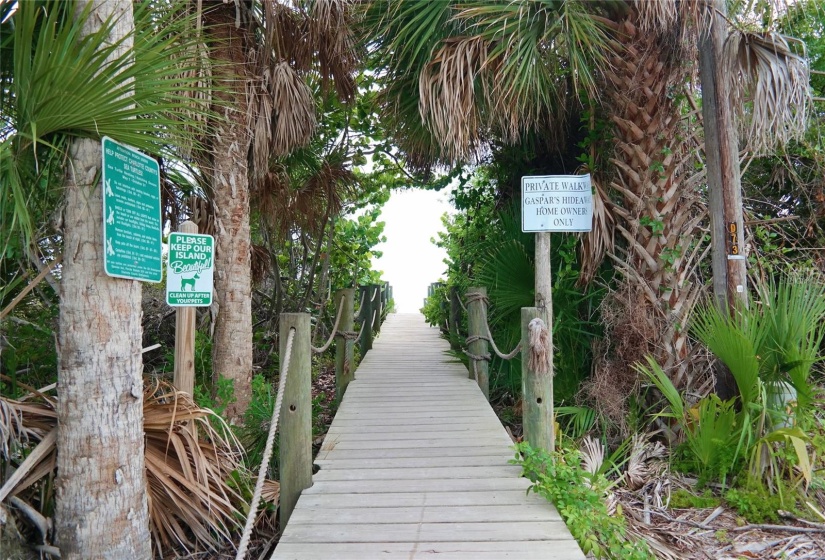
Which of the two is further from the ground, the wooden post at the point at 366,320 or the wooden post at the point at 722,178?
the wooden post at the point at 722,178

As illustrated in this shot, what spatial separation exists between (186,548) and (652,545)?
3.06 meters

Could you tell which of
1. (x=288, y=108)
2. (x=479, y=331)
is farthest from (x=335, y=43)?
(x=479, y=331)

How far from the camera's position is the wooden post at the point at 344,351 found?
6.30 metres

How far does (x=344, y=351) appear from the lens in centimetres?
633

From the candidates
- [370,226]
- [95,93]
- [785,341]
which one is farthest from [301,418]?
[370,226]

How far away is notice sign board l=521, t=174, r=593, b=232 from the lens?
4098 millimetres

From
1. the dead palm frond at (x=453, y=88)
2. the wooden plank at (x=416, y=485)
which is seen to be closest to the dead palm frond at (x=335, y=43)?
the dead palm frond at (x=453, y=88)

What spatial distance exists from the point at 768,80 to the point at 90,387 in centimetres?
562

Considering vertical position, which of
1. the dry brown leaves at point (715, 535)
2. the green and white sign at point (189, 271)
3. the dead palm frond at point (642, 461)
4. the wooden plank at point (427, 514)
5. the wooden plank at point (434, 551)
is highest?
the green and white sign at point (189, 271)

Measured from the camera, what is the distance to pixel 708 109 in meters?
5.21

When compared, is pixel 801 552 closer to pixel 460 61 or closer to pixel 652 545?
pixel 652 545

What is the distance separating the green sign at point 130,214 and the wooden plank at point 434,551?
170cm

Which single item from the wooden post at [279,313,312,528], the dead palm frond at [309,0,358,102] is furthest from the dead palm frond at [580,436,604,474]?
the dead palm frond at [309,0,358,102]

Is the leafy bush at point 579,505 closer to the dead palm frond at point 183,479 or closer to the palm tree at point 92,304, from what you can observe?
the dead palm frond at point 183,479
